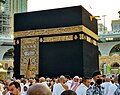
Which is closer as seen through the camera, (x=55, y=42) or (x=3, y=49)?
(x=55, y=42)

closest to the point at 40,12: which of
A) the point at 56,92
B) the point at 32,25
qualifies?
the point at 32,25

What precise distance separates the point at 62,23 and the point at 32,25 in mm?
2004

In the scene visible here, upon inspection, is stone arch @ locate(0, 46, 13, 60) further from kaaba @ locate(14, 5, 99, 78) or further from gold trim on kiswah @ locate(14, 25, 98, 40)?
gold trim on kiswah @ locate(14, 25, 98, 40)

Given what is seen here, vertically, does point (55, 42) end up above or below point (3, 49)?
below

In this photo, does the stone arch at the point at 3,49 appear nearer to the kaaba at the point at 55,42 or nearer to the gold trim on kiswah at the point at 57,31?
the kaaba at the point at 55,42

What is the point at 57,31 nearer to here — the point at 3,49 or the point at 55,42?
the point at 55,42

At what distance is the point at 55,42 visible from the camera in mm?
16609

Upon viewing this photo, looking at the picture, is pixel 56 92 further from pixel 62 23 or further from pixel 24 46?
pixel 24 46

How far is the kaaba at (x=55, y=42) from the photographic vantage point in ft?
51.9

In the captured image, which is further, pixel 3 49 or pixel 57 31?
pixel 3 49

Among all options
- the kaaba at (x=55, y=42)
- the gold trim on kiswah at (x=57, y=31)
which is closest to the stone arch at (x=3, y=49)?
the kaaba at (x=55, y=42)

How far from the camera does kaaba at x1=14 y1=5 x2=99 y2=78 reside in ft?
51.9

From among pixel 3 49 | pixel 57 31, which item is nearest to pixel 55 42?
pixel 57 31

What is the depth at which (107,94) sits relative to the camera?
5688 mm
